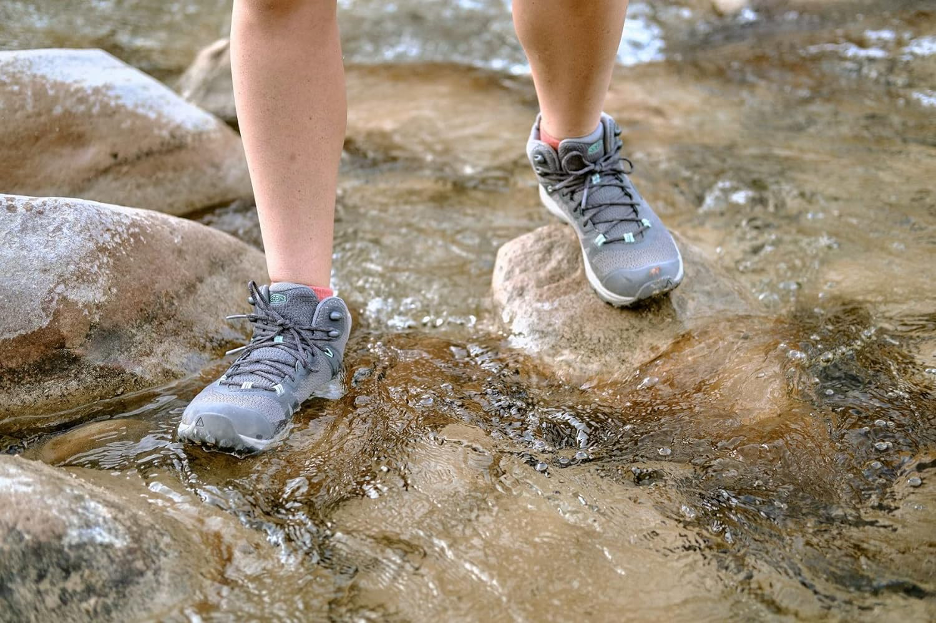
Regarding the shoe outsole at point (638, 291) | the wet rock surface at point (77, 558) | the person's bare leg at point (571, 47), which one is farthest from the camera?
the shoe outsole at point (638, 291)

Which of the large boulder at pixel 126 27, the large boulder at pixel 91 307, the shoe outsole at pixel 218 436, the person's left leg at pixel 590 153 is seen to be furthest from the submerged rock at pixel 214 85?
the shoe outsole at pixel 218 436

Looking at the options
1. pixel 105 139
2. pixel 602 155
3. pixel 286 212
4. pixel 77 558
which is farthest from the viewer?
pixel 105 139

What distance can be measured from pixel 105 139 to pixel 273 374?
1611mm

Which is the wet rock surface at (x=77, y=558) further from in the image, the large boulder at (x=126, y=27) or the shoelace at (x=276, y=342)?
the large boulder at (x=126, y=27)

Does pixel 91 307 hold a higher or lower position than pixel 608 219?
higher

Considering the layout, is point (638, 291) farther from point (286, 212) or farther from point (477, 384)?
point (286, 212)

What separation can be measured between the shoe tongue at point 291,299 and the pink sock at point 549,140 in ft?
2.52

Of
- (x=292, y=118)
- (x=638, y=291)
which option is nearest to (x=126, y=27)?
(x=292, y=118)

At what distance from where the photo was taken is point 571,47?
6.40 ft

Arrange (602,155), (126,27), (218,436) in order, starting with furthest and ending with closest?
(126,27) < (602,155) < (218,436)

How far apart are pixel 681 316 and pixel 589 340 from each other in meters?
0.27

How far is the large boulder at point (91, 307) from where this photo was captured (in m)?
1.99

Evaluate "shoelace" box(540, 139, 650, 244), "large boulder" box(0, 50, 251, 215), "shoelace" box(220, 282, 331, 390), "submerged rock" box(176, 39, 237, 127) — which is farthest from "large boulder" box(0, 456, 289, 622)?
"submerged rock" box(176, 39, 237, 127)

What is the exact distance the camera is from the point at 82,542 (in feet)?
4.44
